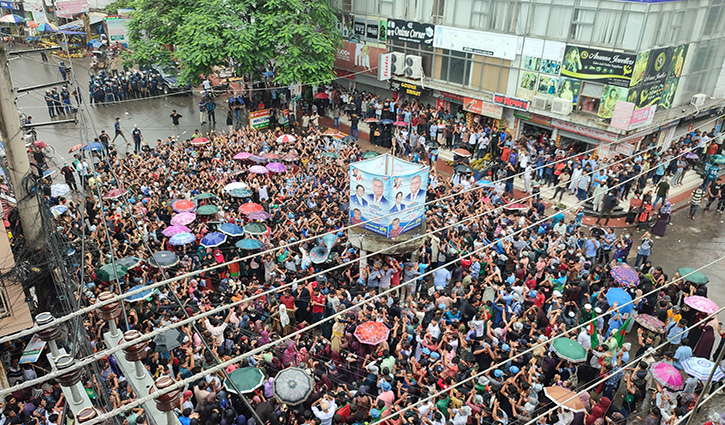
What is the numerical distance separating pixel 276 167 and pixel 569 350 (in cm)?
1279

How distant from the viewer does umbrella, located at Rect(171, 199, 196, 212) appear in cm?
1638

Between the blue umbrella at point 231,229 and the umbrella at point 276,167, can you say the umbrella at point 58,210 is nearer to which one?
the blue umbrella at point 231,229

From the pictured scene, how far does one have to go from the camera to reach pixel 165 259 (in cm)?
1398

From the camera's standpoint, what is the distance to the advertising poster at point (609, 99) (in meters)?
22.3

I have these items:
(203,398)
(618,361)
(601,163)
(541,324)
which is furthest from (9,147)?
(601,163)

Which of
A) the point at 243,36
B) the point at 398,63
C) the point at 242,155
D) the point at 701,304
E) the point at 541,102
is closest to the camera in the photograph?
the point at 701,304

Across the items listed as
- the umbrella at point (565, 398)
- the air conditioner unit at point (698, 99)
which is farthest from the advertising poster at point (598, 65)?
the umbrella at point (565, 398)

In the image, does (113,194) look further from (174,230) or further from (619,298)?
(619,298)

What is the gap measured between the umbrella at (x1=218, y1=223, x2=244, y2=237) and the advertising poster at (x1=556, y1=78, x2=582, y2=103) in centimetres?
1587

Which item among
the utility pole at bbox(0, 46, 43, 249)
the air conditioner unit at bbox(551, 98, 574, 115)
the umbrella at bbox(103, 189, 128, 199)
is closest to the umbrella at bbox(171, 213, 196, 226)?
the umbrella at bbox(103, 189, 128, 199)

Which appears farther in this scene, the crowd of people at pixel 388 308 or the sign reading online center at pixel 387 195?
the sign reading online center at pixel 387 195

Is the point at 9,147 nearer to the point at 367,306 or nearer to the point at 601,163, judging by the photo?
the point at 367,306

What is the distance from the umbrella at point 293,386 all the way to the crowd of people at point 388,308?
1.10 ft

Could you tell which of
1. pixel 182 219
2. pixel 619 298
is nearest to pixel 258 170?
pixel 182 219
